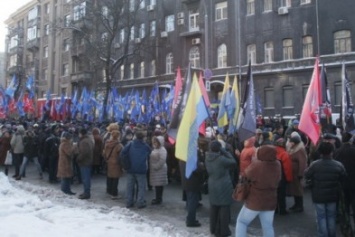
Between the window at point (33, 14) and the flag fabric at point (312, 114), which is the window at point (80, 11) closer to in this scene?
the window at point (33, 14)

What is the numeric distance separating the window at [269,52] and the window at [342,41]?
456 cm

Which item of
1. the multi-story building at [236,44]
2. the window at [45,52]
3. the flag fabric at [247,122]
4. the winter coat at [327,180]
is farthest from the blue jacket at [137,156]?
the window at [45,52]

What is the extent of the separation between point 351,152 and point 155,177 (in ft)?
15.2

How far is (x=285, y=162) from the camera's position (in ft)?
28.3

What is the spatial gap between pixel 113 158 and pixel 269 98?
22280mm

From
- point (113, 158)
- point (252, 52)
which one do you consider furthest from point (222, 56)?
point (113, 158)

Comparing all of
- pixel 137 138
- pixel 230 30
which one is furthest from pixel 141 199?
pixel 230 30

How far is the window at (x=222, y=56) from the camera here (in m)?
33.9

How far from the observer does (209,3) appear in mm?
34656

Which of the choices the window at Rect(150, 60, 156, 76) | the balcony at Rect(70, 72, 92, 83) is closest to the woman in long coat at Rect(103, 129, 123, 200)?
the window at Rect(150, 60, 156, 76)

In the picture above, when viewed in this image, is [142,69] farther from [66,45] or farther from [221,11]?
[66,45]

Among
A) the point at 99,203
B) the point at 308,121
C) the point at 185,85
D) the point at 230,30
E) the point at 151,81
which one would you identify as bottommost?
the point at 99,203

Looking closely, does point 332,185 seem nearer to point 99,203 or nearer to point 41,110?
point 99,203

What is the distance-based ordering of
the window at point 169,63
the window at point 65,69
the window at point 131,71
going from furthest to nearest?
1. the window at point 65,69
2. the window at point 131,71
3. the window at point 169,63
